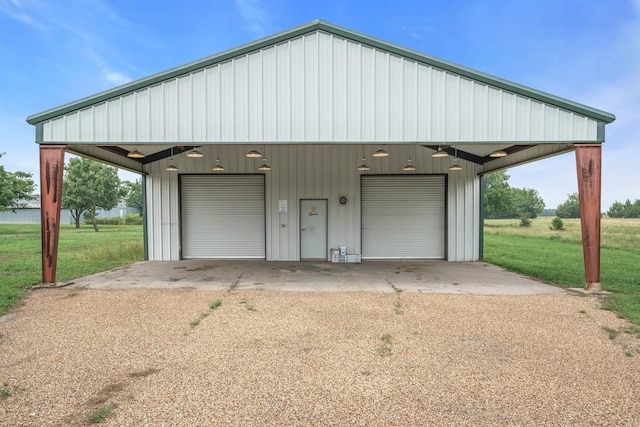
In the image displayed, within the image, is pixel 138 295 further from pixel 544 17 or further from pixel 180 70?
pixel 544 17

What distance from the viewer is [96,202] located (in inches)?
1330

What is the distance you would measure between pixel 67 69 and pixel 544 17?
27289 millimetres

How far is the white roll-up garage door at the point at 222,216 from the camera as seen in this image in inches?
487

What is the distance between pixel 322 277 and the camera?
29.7 feet

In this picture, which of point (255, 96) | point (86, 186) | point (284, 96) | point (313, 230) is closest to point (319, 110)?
point (284, 96)

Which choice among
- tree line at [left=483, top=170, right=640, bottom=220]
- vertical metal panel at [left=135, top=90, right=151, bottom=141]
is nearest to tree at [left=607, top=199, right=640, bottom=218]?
tree line at [left=483, top=170, right=640, bottom=220]

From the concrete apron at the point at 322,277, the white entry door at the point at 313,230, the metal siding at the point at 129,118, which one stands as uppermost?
the metal siding at the point at 129,118

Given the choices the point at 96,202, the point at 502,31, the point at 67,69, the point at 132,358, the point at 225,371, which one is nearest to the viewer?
the point at 225,371

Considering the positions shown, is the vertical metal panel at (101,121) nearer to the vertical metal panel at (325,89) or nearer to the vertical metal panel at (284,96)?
the vertical metal panel at (284,96)

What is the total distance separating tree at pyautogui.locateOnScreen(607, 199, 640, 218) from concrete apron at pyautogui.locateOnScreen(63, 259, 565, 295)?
260 ft

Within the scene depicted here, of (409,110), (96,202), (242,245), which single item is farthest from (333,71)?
(96,202)

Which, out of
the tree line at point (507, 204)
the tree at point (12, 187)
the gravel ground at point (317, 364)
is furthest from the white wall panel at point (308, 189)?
the tree line at point (507, 204)

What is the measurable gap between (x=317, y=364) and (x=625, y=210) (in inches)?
3680

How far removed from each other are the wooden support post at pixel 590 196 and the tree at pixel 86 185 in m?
34.3
